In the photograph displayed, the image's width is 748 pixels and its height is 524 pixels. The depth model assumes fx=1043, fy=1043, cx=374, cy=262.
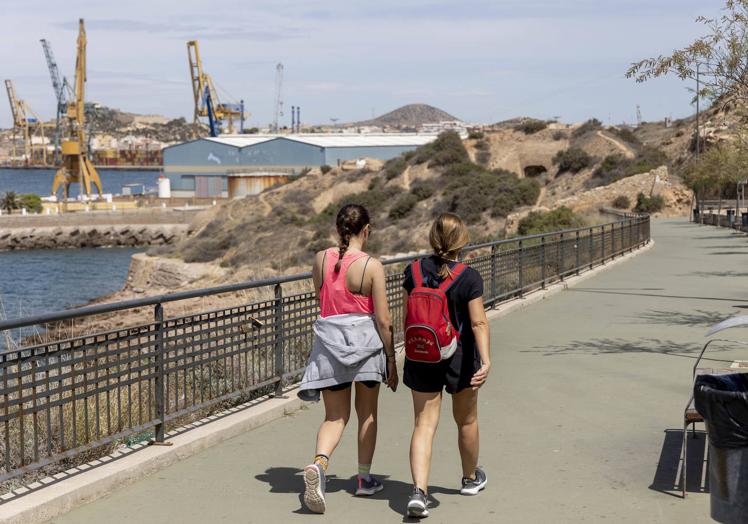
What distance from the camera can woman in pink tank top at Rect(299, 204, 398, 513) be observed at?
5.84 metres

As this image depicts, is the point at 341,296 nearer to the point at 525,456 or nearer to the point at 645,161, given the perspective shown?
the point at 525,456

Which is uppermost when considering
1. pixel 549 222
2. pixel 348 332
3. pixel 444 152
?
pixel 444 152

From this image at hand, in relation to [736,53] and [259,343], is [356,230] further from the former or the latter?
[736,53]

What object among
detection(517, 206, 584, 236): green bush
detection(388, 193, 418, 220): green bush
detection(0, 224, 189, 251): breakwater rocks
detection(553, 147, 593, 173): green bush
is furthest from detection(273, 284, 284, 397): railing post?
detection(0, 224, 189, 251): breakwater rocks

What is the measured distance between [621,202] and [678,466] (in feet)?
189

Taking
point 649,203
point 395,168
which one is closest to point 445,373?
point 649,203

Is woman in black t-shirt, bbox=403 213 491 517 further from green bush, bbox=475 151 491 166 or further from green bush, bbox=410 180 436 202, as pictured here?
green bush, bbox=475 151 491 166

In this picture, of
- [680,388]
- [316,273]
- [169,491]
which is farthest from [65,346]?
[680,388]

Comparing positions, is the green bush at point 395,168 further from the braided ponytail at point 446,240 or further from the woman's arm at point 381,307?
the braided ponytail at point 446,240

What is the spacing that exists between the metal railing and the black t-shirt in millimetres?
2167

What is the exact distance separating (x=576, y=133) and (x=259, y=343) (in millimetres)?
81160

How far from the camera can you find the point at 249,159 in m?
109

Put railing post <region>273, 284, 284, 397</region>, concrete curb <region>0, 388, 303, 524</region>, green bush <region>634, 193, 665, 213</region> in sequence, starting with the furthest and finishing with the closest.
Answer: green bush <region>634, 193, 665, 213</region>, railing post <region>273, 284, 284, 397</region>, concrete curb <region>0, 388, 303, 524</region>

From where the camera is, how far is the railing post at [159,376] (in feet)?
23.3
